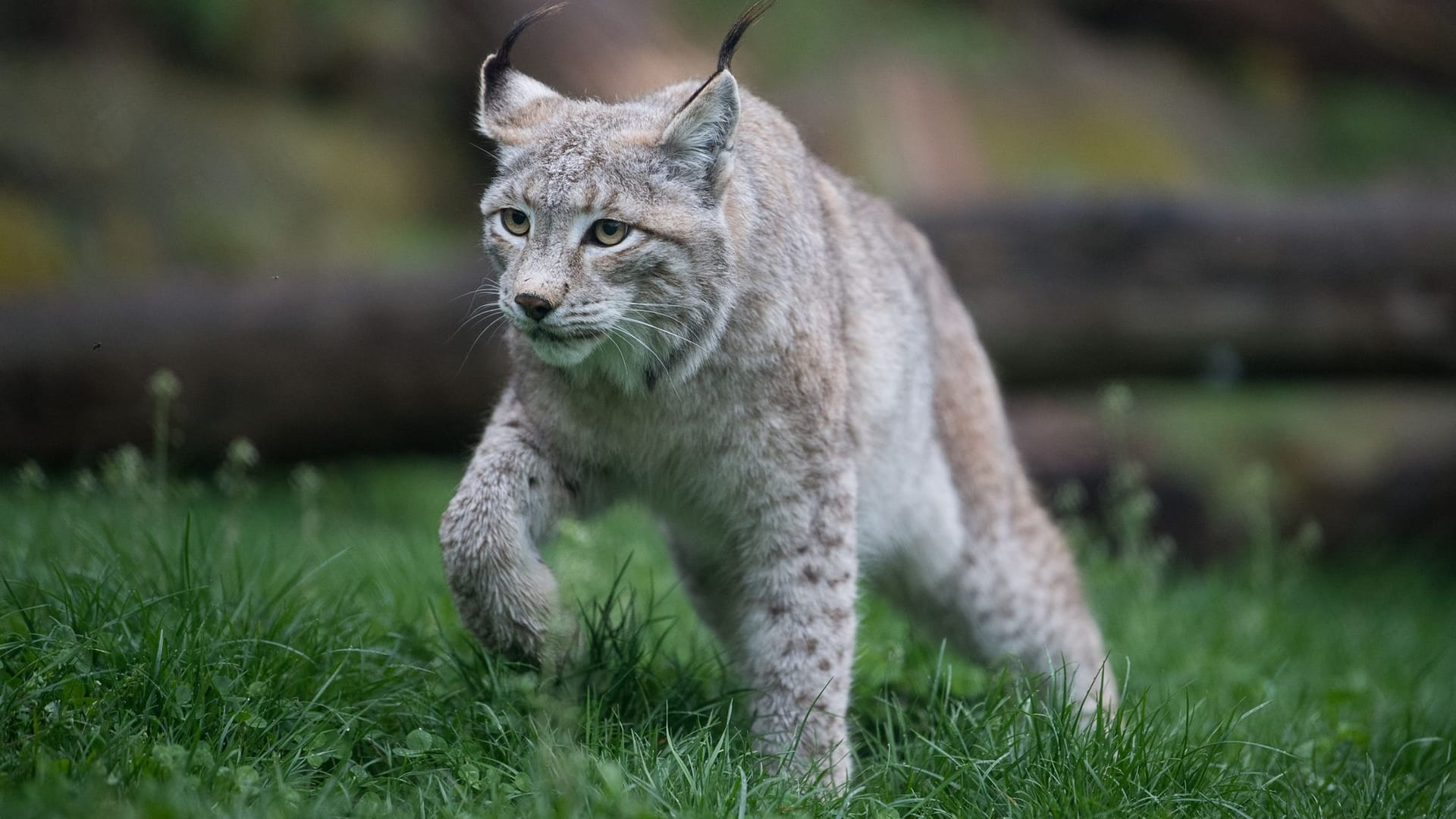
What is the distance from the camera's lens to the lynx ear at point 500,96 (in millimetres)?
4668

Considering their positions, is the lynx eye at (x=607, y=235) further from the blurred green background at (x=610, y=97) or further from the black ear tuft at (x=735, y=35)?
the blurred green background at (x=610, y=97)

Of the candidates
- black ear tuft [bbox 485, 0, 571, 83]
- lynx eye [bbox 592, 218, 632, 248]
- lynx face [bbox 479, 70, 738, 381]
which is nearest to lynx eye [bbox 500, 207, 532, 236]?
lynx face [bbox 479, 70, 738, 381]

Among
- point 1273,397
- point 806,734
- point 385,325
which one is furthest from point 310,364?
point 1273,397

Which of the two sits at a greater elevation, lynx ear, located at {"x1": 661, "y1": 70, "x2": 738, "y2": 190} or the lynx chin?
lynx ear, located at {"x1": 661, "y1": 70, "x2": 738, "y2": 190}

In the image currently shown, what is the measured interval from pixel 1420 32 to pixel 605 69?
32.5 feet

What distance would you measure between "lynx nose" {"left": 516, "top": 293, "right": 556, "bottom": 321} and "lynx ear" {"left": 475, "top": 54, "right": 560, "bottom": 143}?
89 centimetres

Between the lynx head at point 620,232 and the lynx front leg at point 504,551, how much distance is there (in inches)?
16.5

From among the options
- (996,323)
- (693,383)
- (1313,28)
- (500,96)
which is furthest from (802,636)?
(1313,28)

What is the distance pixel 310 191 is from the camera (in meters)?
12.3

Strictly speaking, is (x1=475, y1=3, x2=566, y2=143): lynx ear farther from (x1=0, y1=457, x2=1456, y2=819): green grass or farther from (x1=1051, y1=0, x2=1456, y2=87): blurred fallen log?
(x1=1051, y1=0, x2=1456, y2=87): blurred fallen log

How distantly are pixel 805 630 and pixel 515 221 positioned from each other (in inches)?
66.6

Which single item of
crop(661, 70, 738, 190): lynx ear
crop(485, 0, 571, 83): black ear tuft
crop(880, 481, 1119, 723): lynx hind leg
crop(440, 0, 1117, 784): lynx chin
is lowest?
crop(880, 481, 1119, 723): lynx hind leg

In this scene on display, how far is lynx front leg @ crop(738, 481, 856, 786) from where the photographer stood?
4.38m

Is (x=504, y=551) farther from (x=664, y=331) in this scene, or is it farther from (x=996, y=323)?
(x=996, y=323)
